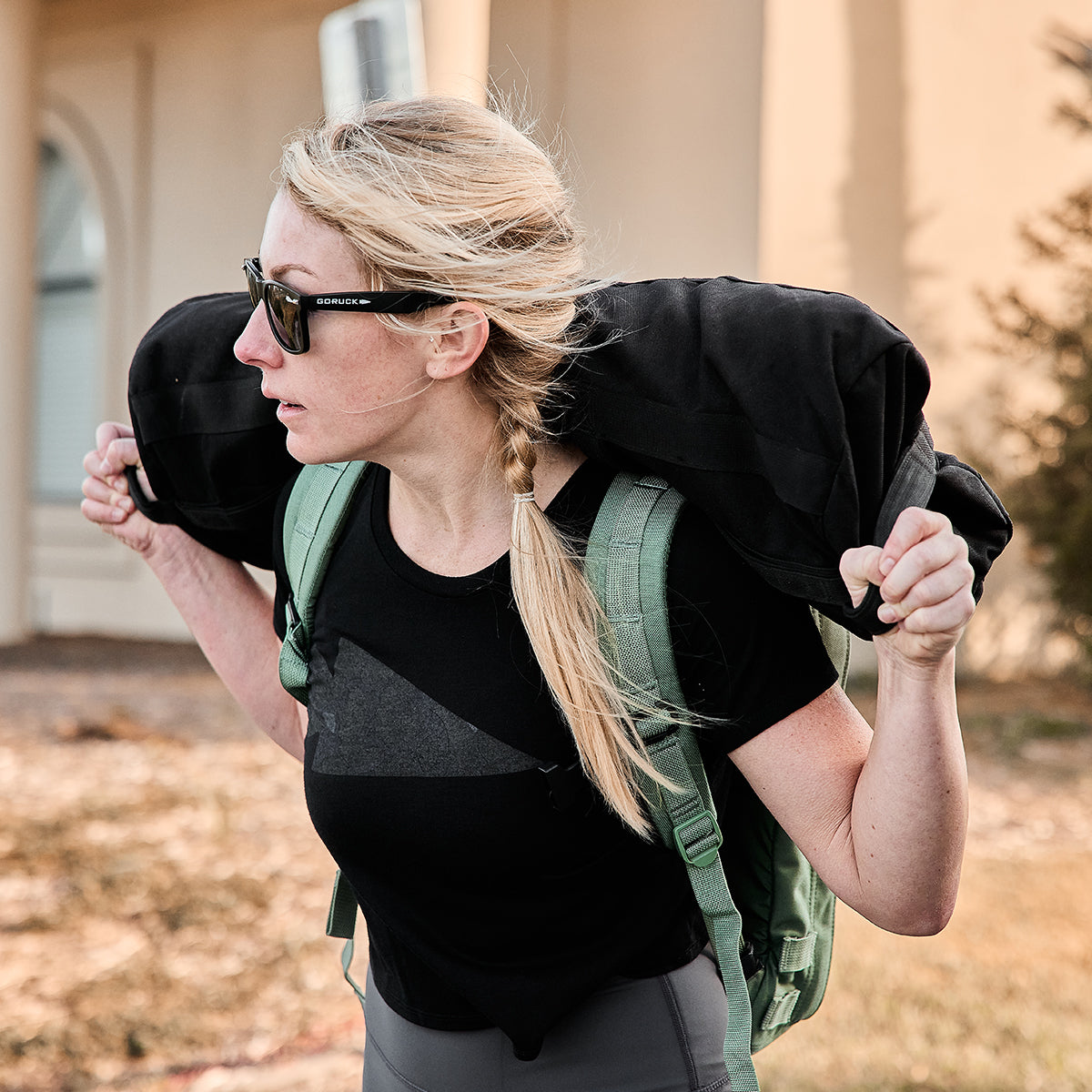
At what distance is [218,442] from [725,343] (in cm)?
78

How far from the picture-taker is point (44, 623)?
402 inches

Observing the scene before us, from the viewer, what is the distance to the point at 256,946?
4.21 m

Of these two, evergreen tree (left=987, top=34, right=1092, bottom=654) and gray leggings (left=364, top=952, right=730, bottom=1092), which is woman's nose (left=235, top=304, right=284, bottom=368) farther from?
evergreen tree (left=987, top=34, right=1092, bottom=654)

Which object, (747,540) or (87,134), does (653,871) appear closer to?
(747,540)

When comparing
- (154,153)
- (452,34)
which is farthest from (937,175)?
(154,153)

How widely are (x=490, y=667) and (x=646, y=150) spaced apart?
6.89 m

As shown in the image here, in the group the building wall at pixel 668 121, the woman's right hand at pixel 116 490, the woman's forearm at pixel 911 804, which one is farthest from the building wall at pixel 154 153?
the woman's forearm at pixel 911 804

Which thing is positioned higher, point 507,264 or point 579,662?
point 507,264

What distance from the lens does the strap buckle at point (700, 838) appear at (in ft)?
4.53

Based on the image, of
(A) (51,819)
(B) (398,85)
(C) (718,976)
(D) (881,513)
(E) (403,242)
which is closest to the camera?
(D) (881,513)

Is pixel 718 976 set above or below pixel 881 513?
below

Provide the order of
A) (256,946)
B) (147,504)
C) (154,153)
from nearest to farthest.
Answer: (147,504) < (256,946) < (154,153)

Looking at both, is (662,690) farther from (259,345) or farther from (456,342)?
(259,345)

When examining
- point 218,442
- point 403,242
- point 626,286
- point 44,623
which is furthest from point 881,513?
point 44,623
